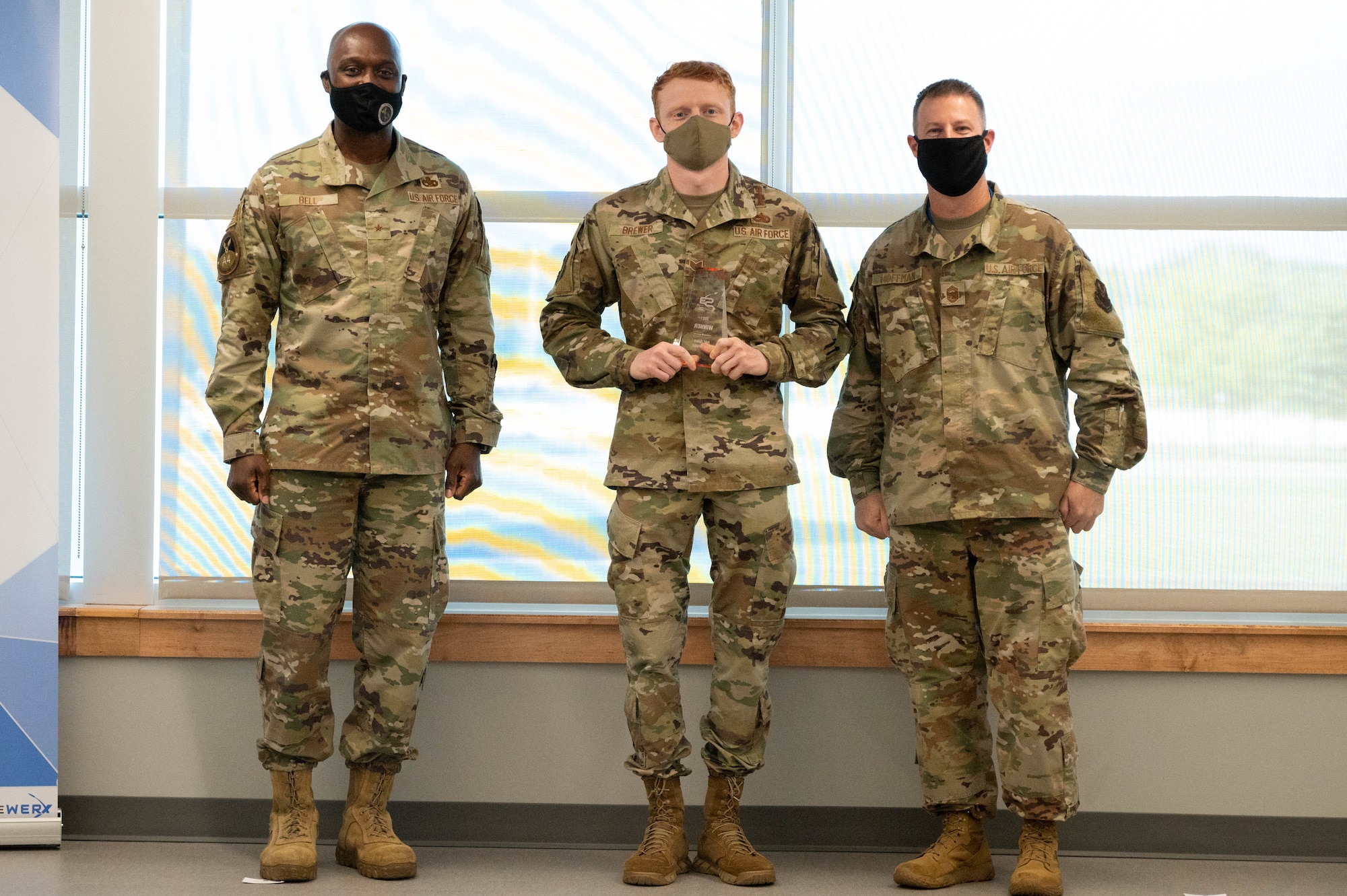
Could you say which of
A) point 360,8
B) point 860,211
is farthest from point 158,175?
point 860,211

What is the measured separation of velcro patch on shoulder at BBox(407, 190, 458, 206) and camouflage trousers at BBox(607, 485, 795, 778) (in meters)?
0.79

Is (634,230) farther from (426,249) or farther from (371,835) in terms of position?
(371,835)

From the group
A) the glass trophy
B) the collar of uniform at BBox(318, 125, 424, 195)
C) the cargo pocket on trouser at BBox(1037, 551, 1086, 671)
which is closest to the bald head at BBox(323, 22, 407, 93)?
the collar of uniform at BBox(318, 125, 424, 195)

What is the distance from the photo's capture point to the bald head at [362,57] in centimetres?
245

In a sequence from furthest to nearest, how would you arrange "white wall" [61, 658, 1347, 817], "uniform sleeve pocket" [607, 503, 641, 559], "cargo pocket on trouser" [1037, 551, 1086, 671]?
"white wall" [61, 658, 1347, 817] → "uniform sleeve pocket" [607, 503, 641, 559] → "cargo pocket on trouser" [1037, 551, 1086, 671]

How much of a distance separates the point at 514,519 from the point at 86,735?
1207mm

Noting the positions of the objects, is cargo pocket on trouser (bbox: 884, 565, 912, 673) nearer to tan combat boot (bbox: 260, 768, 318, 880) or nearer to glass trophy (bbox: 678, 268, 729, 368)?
glass trophy (bbox: 678, 268, 729, 368)

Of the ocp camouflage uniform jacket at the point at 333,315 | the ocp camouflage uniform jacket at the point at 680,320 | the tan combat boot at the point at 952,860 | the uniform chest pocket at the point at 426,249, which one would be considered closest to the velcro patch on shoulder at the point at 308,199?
the ocp camouflage uniform jacket at the point at 333,315

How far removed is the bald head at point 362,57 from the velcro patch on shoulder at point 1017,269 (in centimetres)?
140

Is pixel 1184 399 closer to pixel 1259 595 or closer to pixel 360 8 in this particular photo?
pixel 1259 595

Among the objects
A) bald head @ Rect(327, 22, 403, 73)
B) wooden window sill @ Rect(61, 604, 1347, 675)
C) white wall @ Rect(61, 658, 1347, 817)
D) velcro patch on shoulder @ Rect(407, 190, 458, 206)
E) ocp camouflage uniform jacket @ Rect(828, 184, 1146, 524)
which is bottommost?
white wall @ Rect(61, 658, 1347, 817)

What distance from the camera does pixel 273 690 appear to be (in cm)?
249

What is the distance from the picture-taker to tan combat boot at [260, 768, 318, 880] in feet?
8.13

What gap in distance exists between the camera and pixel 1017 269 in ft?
8.04
